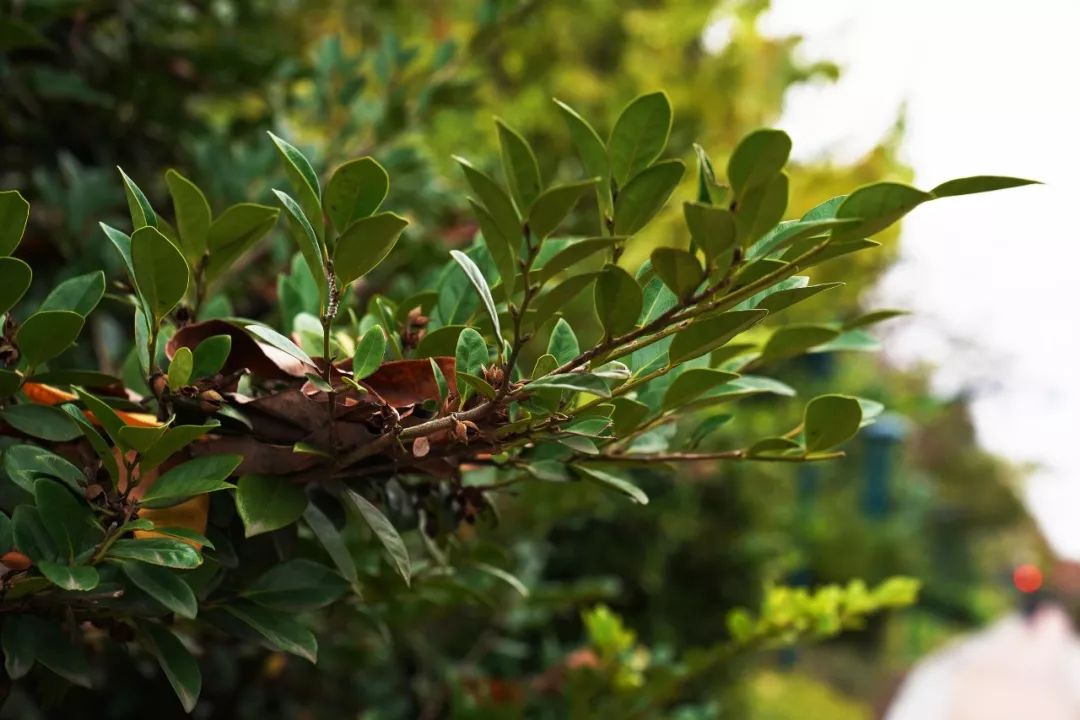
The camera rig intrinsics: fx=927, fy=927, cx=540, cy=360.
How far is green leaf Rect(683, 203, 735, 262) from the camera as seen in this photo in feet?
0.71

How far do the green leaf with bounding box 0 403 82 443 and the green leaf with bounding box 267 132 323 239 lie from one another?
0.10 m

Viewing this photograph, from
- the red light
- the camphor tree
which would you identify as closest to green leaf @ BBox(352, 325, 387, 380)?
the camphor tree

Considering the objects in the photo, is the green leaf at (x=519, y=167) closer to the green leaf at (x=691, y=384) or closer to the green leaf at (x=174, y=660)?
the green leaf at (x=691, y=384)

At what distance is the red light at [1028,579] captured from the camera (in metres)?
6.90

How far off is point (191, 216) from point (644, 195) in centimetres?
14

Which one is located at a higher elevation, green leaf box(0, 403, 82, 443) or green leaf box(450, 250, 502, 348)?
green leaf box(450, 250, 502, 348)

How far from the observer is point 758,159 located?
8.5 inches

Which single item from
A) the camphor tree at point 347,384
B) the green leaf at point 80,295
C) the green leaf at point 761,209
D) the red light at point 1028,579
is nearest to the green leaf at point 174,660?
the camphor tree at point 347,384

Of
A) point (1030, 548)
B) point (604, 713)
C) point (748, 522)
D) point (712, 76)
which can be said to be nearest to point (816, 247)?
point (604, 713)

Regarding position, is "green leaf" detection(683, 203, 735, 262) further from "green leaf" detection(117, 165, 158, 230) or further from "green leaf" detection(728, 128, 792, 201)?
"green leaf" detection(117, 165, 158, 230)

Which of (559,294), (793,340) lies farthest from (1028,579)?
(559,294)

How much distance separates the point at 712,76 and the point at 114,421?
3.81ft

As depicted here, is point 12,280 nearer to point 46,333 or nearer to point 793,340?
point 46,333

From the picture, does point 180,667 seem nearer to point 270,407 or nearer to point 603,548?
point 270,407
